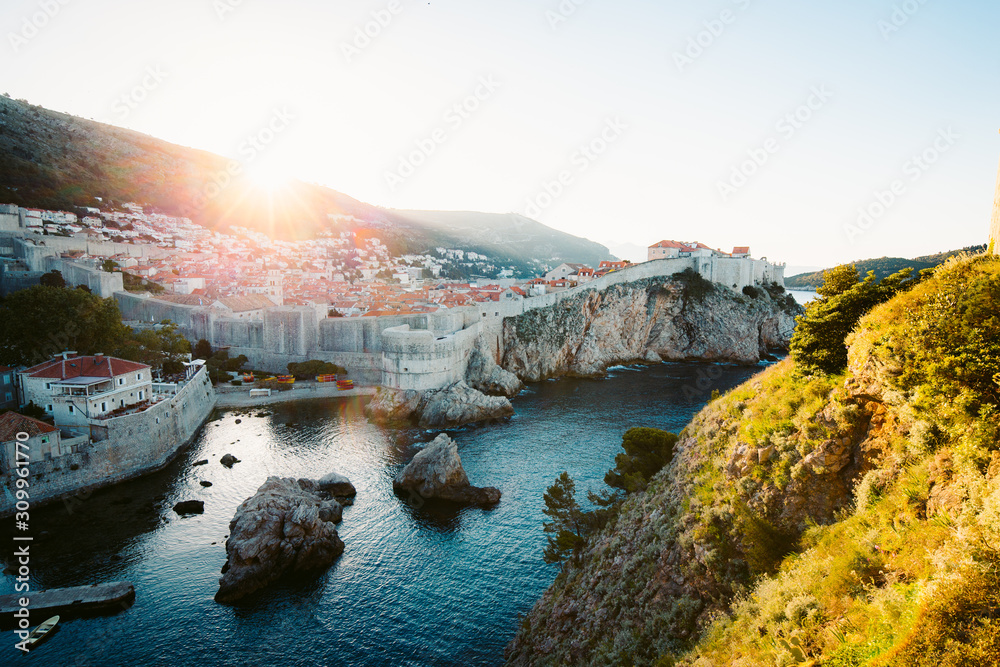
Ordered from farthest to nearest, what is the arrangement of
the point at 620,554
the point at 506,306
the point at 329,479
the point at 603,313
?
the point at 603,313, the point at 506,306, the point at 329,479, the point at 620,554

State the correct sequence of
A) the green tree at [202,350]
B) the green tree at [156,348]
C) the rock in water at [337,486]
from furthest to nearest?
the green tree at [202,350] < the green tree at [156,348] < the rock in water at [337,486]

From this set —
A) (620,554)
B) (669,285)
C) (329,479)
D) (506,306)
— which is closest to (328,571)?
(329,479)

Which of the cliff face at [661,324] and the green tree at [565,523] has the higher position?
the cliff face at [661,324]

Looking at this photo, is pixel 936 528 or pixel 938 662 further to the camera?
pixel 936 528

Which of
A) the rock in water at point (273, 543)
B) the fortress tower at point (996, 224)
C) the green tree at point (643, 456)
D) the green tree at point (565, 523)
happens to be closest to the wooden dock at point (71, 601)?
the rock in water at point (273, 543)

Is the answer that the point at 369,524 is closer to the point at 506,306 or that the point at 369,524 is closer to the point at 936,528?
the point at 936,528

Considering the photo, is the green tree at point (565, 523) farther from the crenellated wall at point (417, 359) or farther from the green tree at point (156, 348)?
the green tree at point (156, 348)

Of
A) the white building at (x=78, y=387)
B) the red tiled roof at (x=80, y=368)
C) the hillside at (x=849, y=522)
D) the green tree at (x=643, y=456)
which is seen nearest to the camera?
the hillside at (x=849, y=522)
